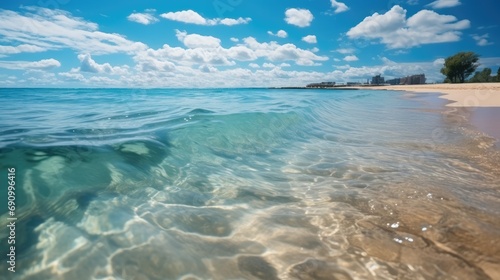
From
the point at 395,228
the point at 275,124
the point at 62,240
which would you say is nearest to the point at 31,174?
the point at 62,240

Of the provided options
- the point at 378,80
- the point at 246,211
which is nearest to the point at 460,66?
the point at 378,80

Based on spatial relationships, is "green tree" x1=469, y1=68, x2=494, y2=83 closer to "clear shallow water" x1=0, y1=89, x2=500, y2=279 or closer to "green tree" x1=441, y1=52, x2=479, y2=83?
"green tree" x1=441, y1=52, x2=479, y2=83

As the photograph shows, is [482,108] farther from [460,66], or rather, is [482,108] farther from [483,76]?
[483,76]

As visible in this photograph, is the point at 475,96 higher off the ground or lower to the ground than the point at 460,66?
lower

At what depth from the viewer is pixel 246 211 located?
321 cm

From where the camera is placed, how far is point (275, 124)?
369 inches

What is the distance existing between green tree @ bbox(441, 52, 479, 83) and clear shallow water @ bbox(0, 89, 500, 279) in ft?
296

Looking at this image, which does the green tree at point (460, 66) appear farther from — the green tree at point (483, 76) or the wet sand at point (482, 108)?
the wet sand at point (482, 108)

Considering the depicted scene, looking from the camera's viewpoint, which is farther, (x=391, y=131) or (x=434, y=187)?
(x=391, y=131)

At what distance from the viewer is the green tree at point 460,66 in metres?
72.2

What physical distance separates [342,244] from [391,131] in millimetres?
7411

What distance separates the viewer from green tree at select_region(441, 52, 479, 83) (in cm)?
7219

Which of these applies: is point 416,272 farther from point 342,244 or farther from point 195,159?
point 195,159

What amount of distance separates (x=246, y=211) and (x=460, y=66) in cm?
9625
